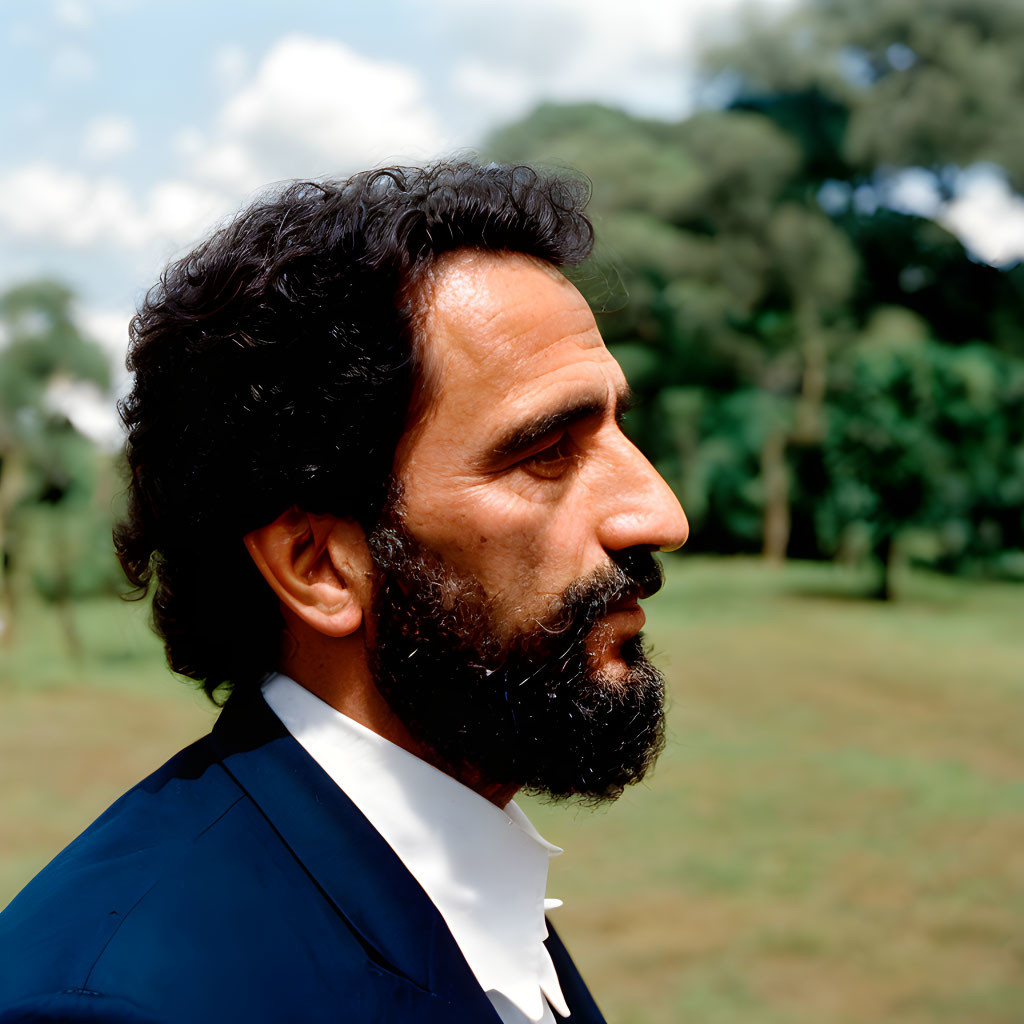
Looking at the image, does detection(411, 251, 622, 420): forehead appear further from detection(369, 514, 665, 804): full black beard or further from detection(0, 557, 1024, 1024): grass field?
detection(0, 557, 1024, 1024): grass field

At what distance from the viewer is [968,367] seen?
21.2m

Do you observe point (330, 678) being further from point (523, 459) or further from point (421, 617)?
point (523, 459)

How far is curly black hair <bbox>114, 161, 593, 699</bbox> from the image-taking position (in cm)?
180

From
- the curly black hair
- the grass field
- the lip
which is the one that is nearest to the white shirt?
the curly black hair

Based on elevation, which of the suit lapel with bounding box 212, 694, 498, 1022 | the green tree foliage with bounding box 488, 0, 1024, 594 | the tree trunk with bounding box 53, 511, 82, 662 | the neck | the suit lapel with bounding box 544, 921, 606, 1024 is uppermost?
the green tree foliage with bounding box 488, 0, 1024, 594

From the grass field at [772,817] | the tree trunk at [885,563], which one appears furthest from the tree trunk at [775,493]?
the grass field at [772,817]

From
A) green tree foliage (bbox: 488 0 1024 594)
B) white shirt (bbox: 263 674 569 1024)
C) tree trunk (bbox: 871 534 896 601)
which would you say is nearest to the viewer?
white shirt (bbox: 263 674 569 1024)

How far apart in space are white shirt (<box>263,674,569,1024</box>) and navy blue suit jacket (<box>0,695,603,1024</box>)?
88 millimetres

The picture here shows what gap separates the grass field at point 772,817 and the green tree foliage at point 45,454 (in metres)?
1.38

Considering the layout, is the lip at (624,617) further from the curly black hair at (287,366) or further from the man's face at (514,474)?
the curly black hair at (287,366)

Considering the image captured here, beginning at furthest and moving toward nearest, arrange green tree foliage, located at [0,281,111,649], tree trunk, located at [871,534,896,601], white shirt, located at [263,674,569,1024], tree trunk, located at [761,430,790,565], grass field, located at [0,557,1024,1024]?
tree trunk, located at [761,430,790,565]
tree trunk, located at [871,534,896,601]
green tree foliage, located at [0,281,111,649]
grass field, located at [0,557,1024,1024]
white shirt, located at [263,674,569,1024]

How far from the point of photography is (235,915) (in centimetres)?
140

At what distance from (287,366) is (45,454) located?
1229 centimetres

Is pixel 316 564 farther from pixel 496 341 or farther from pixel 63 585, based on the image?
pixel 63 585
